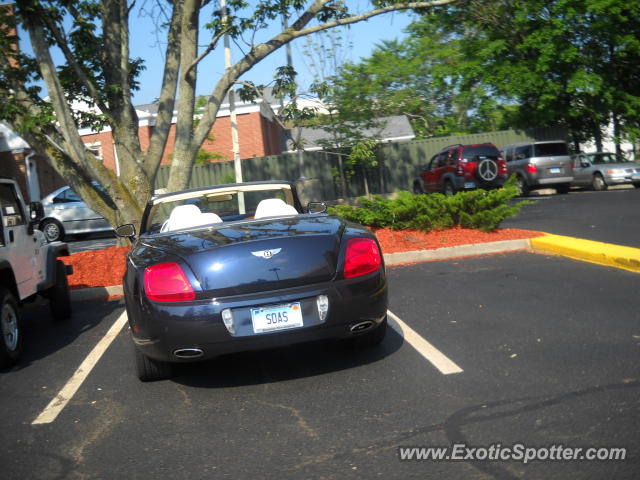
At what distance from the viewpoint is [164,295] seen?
4.75 meters

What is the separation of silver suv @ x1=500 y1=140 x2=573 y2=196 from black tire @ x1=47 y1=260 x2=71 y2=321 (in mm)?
18435

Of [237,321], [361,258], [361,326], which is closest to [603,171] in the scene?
[361,258]

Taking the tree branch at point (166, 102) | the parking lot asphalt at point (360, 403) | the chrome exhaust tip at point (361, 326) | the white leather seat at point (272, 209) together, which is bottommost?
the parking lot asphalt at point (360, 403)

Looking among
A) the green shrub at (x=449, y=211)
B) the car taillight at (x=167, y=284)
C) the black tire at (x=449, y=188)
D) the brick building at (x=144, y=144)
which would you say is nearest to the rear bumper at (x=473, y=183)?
the black tire at (x=449, y=188)

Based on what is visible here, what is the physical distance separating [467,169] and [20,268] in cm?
1667

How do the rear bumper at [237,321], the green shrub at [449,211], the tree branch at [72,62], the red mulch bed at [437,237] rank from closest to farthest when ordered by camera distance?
the rear bumper at [237,321], the red mulch bed at [437,237], the green shrub at [449,211], the tree branch at [72,62]

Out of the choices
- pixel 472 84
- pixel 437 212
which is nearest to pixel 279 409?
pixel 437 212

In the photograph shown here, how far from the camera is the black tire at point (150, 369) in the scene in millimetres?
5258

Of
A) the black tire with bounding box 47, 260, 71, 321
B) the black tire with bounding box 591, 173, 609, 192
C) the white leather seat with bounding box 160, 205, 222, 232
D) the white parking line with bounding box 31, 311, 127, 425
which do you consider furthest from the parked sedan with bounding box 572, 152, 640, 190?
the white leather seat with bounding box 160, 205, 222, 232

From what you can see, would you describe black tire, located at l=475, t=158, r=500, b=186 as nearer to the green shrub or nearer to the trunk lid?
the green shrub

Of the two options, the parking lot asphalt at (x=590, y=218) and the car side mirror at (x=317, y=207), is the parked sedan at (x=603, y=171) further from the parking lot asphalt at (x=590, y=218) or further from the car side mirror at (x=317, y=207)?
the car side mirror at (x=317, y=207)

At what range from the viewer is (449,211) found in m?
11.8

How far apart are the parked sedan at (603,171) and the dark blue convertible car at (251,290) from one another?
21.3 meters

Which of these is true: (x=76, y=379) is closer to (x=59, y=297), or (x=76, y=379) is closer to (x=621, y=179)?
(x=59, y=297)
